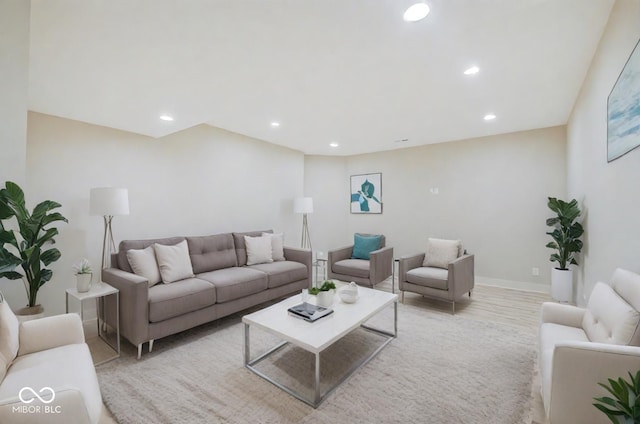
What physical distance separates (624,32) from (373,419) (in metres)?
2.76

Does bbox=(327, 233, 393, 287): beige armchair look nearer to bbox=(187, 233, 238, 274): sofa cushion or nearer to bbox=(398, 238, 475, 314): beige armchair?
bbox=(398, 238, 475, 314): beige armchair

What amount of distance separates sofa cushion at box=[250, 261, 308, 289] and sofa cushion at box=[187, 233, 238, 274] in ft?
1.15

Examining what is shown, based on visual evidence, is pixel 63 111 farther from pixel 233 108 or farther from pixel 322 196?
pixel 322 196

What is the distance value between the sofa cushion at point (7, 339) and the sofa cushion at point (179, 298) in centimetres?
90

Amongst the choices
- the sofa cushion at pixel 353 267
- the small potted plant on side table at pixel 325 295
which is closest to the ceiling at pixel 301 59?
the small potted plant on side table at pixel 325 295

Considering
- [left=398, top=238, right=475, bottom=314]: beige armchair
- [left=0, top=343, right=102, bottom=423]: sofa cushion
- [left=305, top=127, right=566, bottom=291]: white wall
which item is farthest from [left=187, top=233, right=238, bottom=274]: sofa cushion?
[left=305, top=127, right=566, bottom=291]: white wall

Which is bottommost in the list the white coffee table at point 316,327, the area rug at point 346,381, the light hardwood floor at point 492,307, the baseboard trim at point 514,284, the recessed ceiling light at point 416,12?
the area rug at point 346,381

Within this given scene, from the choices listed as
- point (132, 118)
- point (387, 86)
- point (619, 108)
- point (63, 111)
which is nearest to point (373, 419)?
A: point (619, 108)

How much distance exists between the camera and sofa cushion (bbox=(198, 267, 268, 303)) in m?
2.97

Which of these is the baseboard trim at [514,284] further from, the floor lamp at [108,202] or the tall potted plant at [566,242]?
the floor lamp at [108,202]

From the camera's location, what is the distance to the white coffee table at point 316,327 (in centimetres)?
190

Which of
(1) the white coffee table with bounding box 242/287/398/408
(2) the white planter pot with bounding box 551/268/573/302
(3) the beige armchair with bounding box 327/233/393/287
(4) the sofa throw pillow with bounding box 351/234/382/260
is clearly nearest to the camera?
(1) the white coffee table with bounding box 242/287/398/408

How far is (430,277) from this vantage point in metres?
3.51

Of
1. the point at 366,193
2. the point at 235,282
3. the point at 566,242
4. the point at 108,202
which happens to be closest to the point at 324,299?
the point at 235,282
